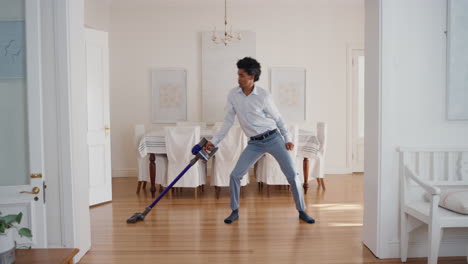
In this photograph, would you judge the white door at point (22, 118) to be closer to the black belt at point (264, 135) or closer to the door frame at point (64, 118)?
the door frame at point (64, 118)

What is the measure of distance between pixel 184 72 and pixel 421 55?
4.15 metres

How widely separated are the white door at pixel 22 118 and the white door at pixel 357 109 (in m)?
5.12

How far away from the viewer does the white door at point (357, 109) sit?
20.9 ft

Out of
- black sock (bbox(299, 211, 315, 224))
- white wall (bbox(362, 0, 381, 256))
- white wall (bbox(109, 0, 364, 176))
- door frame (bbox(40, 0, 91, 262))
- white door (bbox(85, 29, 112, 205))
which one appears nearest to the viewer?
door frame (bbox(40, 0, 91, 262))

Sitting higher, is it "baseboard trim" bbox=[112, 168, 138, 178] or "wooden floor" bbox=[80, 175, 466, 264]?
"baseboard trim" bbox=[112, 168, 138, 178]

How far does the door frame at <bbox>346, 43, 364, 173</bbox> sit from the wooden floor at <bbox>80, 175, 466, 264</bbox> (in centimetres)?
153

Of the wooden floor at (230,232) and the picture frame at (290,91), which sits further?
the picture frame at (290,91)

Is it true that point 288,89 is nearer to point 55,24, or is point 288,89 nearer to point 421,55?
point 421,55

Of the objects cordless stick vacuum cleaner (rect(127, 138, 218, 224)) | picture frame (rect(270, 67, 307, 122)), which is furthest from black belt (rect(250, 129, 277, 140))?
picture frame (rect(270, 67, 307, 122))

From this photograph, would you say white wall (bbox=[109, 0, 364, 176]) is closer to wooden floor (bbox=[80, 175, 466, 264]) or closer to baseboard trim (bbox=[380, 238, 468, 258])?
wooden floor (bbox=[80, 175, 466, 264])

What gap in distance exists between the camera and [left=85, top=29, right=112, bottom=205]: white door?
14.4ft

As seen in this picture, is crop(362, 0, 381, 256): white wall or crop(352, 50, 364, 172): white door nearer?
crop(362, 0, 381, 256): white wall

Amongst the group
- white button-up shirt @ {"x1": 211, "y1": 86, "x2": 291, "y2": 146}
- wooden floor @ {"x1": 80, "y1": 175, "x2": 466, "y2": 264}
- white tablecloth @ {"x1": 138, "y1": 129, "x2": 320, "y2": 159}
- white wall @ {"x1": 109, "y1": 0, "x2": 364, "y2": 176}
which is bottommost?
wooden floor @ {"x1": 80, "y1": 175, "x2": 466, "y2": 264}

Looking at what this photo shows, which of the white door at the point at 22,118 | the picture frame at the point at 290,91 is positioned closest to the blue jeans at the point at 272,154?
the white door at the point at 22,118
